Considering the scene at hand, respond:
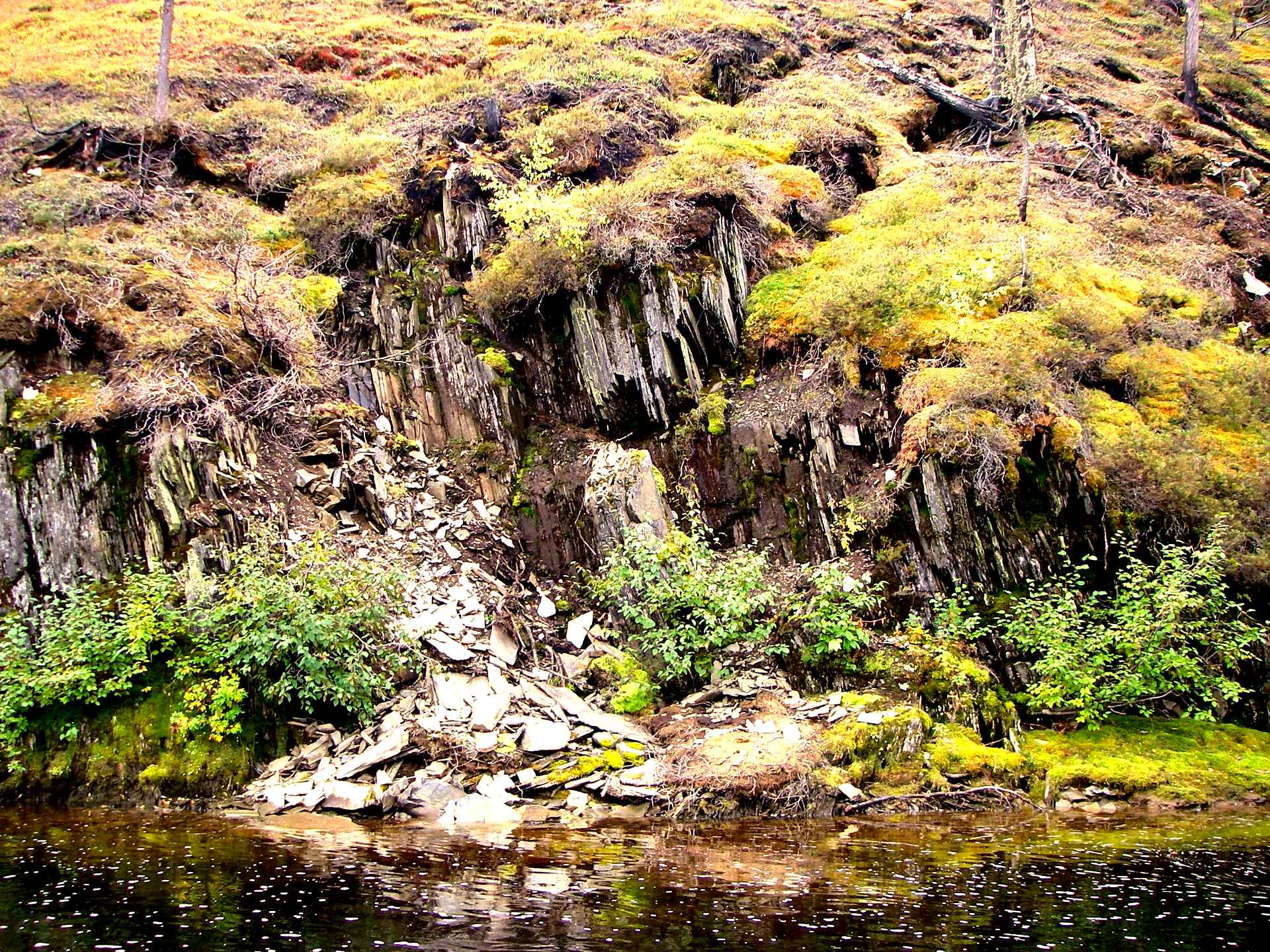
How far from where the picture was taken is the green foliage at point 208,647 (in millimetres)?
11859

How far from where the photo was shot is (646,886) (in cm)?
793

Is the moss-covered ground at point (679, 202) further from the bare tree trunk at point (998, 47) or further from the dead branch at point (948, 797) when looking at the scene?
the dead branch at point (948, 797)

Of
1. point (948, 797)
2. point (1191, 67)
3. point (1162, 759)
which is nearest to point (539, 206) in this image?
point (948, 797)

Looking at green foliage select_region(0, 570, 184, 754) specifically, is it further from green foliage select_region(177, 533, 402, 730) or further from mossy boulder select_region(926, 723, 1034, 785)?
mossy boulder select_region(926, 723, 1034, 785)

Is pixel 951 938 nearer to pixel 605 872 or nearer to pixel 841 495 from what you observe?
pixel 605 872

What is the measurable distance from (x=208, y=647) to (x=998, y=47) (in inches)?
1208

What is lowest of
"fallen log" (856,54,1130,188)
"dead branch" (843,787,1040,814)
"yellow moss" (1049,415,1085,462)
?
"dead branch" (843,787,1040,814)

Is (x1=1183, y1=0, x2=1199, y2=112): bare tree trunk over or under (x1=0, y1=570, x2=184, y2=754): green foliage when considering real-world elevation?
over

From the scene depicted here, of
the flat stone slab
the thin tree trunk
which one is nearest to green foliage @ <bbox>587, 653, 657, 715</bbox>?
the flat stone slab

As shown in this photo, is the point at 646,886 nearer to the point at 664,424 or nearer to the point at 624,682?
the point at 624,682

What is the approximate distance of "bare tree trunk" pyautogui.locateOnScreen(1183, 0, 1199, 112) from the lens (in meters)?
29.8

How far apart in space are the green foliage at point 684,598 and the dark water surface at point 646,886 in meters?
3.85

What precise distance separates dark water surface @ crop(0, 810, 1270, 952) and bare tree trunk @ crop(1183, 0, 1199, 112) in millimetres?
30540

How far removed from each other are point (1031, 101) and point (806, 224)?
12211 mm
